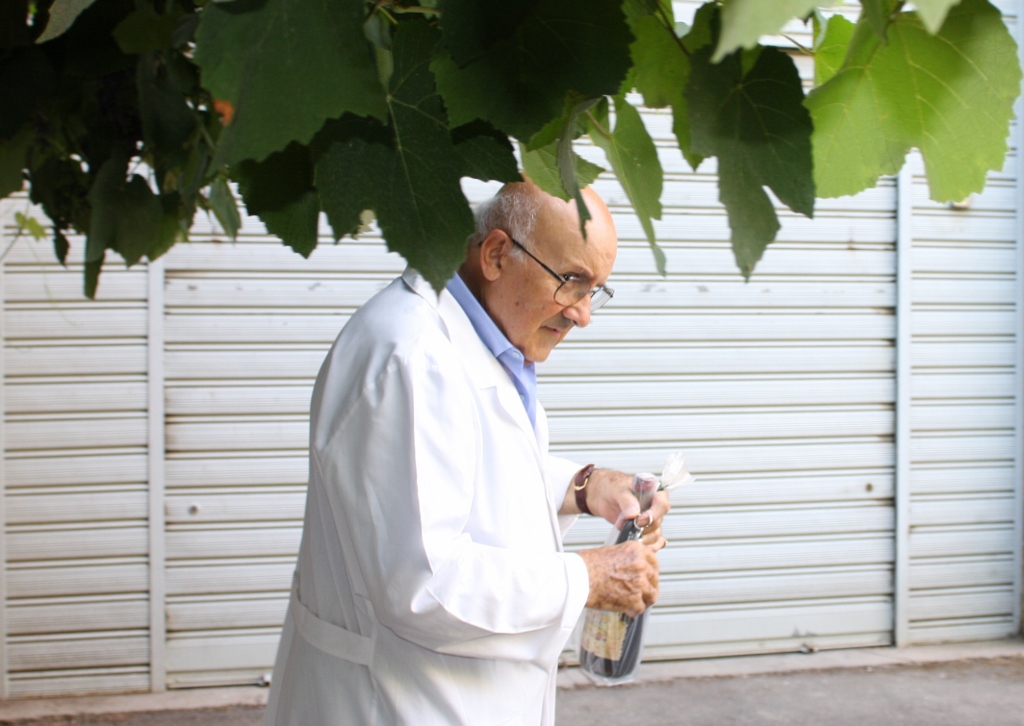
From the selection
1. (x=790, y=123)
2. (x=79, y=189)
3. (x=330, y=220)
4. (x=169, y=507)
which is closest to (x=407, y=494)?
(x=79, y=189)

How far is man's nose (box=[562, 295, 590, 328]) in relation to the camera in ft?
7.45

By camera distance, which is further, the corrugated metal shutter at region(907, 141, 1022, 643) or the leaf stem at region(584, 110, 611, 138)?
the corrugated metal shutter at region(907, 141, 1022, 643)

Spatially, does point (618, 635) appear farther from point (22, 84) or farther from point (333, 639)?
point (22, 84)

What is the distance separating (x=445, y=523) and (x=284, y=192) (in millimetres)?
988

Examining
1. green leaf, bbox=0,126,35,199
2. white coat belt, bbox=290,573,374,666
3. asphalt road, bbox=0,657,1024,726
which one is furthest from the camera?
asphalt road, bbox=0,657,1024,726

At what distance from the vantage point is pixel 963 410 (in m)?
5.93

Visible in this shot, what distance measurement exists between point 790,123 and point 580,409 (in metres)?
4.89

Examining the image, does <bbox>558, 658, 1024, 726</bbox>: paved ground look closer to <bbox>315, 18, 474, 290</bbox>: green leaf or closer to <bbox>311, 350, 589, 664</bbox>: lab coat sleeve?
<bbox>311, 350, 589, 664</bbox>: lab coat sleeve

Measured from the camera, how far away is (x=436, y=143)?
2.13 ft

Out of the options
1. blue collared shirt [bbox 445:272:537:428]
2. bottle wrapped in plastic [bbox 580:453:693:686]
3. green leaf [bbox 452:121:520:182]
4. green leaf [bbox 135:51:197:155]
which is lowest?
bottle wrapped in plastic [bbox 580:453:693:686]

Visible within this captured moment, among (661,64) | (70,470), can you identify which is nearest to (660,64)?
(661,64)

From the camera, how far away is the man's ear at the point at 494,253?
2.19 m

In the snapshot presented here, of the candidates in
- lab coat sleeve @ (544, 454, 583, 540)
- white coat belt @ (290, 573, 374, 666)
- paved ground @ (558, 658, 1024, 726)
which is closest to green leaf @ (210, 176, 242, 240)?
white coat belt @ (290, 573, 374, 666)

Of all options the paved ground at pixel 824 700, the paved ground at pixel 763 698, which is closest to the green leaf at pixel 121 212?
the paved ground at pixel 763 698
